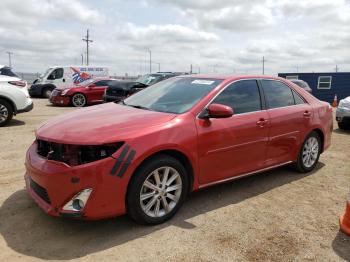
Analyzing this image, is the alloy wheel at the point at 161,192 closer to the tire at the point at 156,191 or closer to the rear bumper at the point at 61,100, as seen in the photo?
the tire at the point at 156,191

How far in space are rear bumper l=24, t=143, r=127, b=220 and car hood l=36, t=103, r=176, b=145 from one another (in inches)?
9.2

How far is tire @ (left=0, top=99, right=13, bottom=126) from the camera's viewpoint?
974 cm

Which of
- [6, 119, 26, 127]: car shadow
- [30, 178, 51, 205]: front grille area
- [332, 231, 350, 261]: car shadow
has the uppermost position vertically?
[30, 178, 51, 205]: front grille area

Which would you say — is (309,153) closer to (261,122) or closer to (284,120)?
(284,120)

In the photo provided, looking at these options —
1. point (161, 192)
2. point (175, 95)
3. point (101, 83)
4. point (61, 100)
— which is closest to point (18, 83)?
point (61, 100)

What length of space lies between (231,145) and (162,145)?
1043 millimetres

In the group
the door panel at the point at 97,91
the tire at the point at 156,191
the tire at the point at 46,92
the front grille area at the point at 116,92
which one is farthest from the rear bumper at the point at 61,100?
the tire at the point at 156,191

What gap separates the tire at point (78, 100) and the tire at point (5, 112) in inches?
259

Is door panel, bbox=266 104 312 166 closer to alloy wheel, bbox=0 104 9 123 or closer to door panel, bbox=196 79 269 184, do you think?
door panel, bbox=196 79 269 184

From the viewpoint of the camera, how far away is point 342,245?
3.58m

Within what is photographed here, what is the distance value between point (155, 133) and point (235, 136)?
1.15 meters

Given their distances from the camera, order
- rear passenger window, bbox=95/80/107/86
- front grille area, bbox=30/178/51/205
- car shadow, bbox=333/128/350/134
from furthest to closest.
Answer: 1. rear passenger window, bbox=95/80/107/86
2. car shadow, bbox=333/128/350/134
3. front grille area, bbox=30/178/51/205

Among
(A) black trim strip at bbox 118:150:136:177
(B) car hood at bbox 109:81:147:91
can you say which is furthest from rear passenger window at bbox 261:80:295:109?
(B) car hood at bbox 109:81:147:91

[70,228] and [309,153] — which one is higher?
[309,153]
